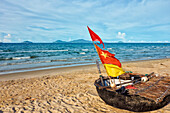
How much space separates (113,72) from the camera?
5.01m

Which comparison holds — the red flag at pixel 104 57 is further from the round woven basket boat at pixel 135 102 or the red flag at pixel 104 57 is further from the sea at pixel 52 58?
the round woven basket boat at pixel 135 102

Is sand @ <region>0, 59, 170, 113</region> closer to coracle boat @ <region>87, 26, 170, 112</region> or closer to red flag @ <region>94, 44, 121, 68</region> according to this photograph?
coracle boat @ <region>87, 26, 170, 112</region>

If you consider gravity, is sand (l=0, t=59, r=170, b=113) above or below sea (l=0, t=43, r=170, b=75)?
below

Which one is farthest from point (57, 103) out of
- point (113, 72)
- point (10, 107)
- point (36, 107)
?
point (113, 72)

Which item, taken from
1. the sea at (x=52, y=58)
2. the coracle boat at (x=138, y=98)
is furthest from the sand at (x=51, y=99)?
the sea at (x=52, y=58)

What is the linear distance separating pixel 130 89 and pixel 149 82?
1.48 m

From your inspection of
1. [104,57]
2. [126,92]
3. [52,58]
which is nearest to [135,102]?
[126,92]

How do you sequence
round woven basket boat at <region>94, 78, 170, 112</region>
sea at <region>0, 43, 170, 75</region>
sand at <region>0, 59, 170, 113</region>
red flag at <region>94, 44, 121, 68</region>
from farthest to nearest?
sea at <region>0, 43, 170, 75</region>, sand at <region>0, 59, 170, 113</region>, red flag at <region>94, 44, 121, 68</region>, round woven basket boat at <region>94, 78, 170, 112</region>

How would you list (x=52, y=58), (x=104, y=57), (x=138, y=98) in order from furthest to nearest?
(x=52, y=58) → (x=104, y=57) → (x=138, y=98)

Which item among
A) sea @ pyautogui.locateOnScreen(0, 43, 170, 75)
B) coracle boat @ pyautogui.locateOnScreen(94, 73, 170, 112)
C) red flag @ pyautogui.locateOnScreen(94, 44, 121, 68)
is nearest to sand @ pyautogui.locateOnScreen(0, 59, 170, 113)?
coracle boat @ pyautogui.locateOnScreen(94, 73, 170, 112)

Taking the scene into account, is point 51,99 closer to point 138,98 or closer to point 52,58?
point 138,98

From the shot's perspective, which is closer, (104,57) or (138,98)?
(138,98)

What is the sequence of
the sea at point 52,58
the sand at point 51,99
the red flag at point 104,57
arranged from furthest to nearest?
the sea at point 52,58 → the sand at point 51,99 → the red flag at point 104,57

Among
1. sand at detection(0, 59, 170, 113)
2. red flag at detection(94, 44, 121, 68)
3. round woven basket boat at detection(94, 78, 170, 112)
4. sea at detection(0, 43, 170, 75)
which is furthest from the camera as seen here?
sea at detection(0, 43, 170, 75)
